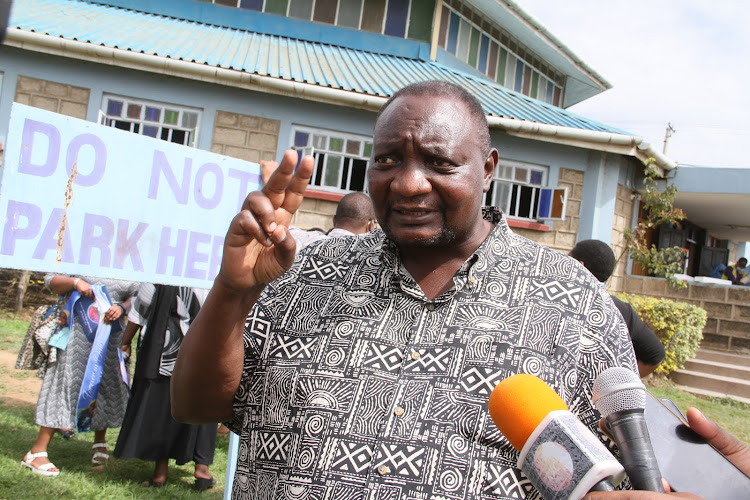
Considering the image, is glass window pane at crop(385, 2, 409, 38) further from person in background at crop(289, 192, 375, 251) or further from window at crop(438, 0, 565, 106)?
person in background at crop(289, 192, 375, 251)

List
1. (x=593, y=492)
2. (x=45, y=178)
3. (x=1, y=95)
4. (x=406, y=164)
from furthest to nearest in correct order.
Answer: (x=1, y=95)
(x=45, y=178)
(x=406, y=164)
(x=593, y=492)

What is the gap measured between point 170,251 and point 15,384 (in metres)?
4.68

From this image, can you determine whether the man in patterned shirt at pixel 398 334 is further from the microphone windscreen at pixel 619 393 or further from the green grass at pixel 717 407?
the green grass at pixel 717 407

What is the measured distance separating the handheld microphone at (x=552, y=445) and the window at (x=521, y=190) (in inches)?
383

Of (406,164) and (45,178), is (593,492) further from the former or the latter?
(45,178)

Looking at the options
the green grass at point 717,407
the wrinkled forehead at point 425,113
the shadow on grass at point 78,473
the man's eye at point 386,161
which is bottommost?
the shadow on grass at point 78,473

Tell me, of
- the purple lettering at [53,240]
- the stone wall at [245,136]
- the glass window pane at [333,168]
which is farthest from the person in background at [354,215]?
the glass window pane at [333,168]

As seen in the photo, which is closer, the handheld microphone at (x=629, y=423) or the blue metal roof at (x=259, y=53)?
the handheld microphone at (x=629, y=423)

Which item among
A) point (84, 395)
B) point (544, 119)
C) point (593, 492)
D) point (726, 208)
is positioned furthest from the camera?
point (726, 208)

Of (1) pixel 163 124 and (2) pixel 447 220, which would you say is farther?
(1) pixel 163 124

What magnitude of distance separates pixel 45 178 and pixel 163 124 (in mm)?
7910

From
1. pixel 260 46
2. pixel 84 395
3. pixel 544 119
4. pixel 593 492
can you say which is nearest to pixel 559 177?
pixel 544 119

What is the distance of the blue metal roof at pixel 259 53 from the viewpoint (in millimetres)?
9555

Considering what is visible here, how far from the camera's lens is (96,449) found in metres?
4.63
